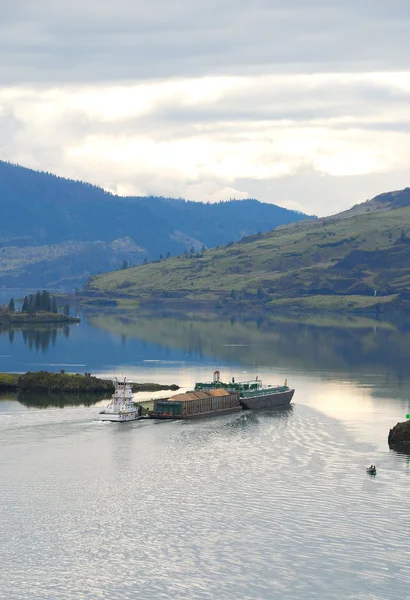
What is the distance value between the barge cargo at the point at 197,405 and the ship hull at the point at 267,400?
2043 mm

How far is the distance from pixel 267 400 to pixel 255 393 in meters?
3.09

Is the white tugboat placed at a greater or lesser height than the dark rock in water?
greater

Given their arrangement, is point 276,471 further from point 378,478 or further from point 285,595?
point 285,595

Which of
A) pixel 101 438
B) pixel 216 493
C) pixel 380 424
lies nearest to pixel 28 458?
pixel 101 438

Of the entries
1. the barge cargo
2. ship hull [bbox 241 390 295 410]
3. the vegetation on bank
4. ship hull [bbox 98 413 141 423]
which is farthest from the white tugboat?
the vegetation on bank

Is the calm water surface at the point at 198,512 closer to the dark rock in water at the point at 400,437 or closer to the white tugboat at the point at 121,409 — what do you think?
the dark rock in water at the point at 400,437

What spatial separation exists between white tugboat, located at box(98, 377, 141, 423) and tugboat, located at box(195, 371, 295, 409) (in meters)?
22.5

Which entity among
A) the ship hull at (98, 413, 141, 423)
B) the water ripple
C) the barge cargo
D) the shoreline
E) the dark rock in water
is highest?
the shoreline

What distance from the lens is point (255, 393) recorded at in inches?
7003

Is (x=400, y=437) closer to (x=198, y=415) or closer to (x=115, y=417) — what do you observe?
(x=198, y=415)

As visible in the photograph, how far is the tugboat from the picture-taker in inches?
6826

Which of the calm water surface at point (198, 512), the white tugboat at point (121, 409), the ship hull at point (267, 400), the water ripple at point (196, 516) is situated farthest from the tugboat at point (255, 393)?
the water ripple at point (196, 516)

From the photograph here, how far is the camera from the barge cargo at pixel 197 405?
Answer: 155500mm

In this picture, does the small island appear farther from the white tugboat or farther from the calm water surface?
the calm water surface
